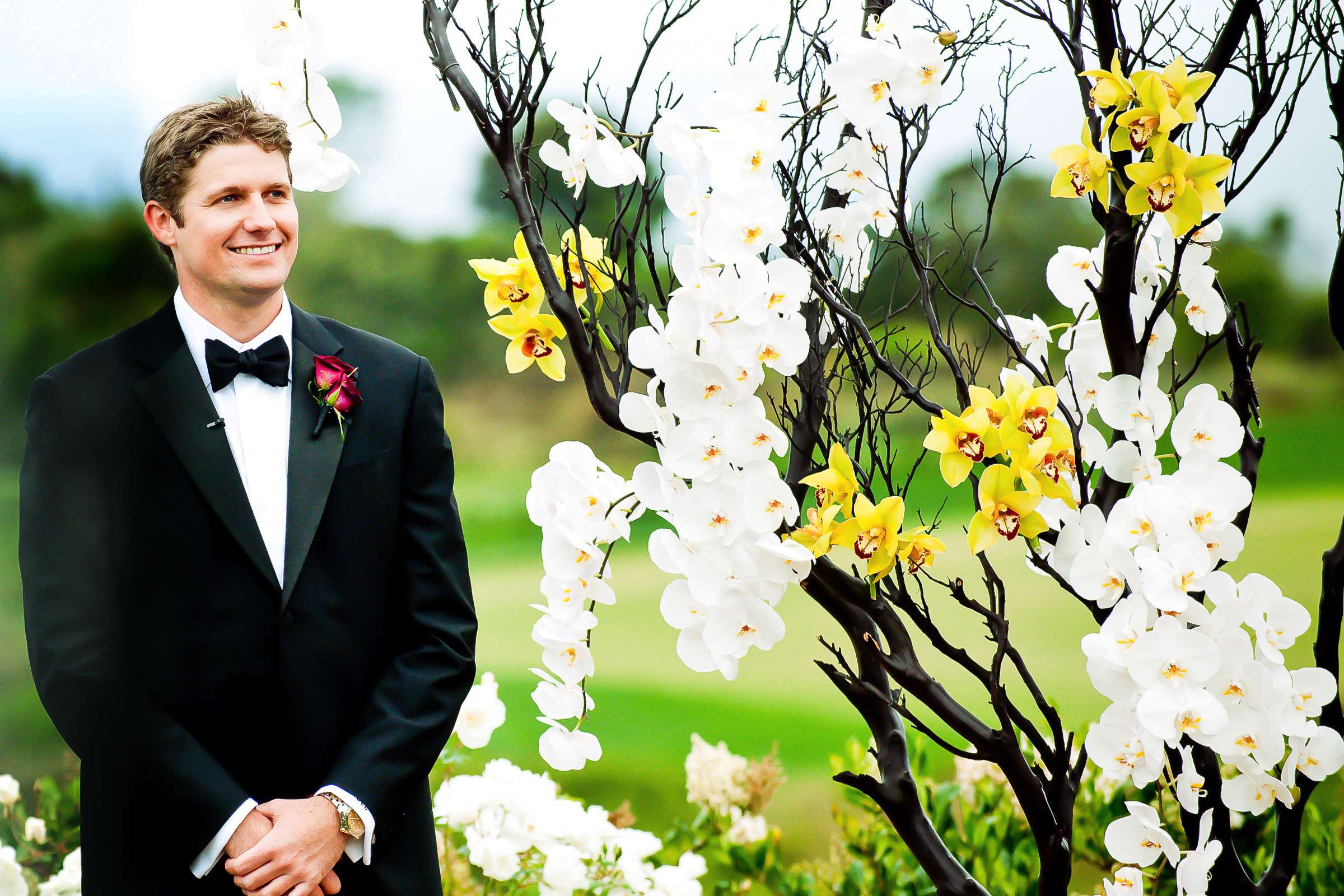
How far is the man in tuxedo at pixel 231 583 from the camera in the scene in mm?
974

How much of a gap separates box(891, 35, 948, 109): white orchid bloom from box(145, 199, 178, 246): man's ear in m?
0.70

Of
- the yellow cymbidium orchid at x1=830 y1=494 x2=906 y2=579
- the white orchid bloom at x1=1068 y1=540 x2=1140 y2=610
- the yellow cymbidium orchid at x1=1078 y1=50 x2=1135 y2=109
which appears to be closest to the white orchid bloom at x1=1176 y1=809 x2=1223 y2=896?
the white orchid bloom at x1=1068 y1=540 x2=1140 y2=610

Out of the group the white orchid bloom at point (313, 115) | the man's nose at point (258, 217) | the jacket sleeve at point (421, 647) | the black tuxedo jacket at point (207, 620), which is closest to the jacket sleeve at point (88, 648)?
the black tuxedo jacket at point (207, 620)

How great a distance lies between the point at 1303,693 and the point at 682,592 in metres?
0.51

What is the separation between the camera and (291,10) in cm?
87

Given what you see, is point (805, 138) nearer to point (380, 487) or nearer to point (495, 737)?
point (380, 487)

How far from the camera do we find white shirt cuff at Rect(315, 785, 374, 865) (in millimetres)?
1001

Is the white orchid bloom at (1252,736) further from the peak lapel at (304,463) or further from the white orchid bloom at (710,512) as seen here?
the peak lapel at (304,463)

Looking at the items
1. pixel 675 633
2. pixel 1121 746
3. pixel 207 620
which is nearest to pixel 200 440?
pixel 207 620

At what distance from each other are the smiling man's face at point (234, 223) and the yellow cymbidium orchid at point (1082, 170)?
712mm

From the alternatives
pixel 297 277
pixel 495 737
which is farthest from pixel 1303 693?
pixel 297 277

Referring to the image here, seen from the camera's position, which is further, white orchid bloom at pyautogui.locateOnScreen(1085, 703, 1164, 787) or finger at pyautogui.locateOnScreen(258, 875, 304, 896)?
finger at pyautogui.locateOnScreen(258, 875, 304, 896)

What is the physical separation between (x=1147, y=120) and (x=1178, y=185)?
2.0 inches

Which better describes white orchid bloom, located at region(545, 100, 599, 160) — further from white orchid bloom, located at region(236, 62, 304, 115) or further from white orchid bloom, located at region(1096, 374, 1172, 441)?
white orchid bloom, located at region(1096, 374, 1172, 441)
